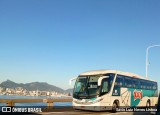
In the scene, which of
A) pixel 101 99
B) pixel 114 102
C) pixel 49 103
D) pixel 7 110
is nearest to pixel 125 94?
pixel 114 102

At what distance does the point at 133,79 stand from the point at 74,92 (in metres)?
6.35

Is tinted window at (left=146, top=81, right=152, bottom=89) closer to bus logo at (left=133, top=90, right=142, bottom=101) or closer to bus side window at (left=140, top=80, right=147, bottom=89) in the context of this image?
bus side window at (left=140, top=80, right=147, bottom=89)

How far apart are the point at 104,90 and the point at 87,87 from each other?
1260 mm

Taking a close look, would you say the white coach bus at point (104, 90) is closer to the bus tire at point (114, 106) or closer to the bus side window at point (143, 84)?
the bus tire at point (114, 106)

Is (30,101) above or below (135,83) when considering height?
below

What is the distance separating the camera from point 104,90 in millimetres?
21734

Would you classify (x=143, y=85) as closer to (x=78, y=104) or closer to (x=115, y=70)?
(x=115, y=70)

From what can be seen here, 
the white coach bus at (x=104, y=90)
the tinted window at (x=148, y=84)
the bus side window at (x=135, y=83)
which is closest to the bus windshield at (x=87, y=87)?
the white coach bus at (x=104, y=90)

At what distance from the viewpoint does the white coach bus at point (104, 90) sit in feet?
70.1

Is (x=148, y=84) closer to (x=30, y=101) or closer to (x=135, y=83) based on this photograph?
(x=135, y=83)

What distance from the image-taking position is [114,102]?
23.2 m

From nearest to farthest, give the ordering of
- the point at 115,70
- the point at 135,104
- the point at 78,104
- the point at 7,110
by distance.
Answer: the point at 7,110, the point at 78,104, the point at 115,70, the point at 135,104

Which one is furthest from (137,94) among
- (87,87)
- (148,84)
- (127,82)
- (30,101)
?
(30,101)

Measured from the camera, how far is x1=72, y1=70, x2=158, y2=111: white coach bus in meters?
21.4
